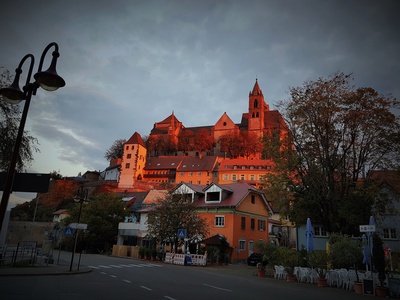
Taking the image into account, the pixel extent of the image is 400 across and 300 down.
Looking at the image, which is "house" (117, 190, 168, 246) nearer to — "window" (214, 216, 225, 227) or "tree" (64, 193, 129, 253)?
"tree" (64, 193, 129, 253)

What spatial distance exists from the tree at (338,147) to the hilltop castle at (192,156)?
49032 millimetres

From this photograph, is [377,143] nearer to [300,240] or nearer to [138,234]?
[300,240]

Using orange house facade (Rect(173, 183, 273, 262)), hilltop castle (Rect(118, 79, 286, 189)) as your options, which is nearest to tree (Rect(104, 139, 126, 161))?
hilltop castle (Rect(118, 79, 286, 189))

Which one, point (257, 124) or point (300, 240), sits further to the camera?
point (257, 124)

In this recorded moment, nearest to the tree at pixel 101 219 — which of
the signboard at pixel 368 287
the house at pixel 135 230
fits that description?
the house at pixel 135 230

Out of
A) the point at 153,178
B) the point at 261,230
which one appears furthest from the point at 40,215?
the point at 261,230

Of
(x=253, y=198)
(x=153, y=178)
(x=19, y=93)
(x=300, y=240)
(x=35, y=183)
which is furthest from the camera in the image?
(x=153, y=178)

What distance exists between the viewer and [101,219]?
42.8 m

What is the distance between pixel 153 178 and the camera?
10269cm

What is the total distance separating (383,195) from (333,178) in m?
4.24

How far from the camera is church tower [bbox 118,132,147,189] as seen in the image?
97.6 metres

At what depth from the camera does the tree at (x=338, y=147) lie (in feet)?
78.5

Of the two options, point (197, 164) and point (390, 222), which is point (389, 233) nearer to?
point (390, 222)

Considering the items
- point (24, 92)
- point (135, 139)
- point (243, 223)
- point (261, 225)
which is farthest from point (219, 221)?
point (135, 139)
